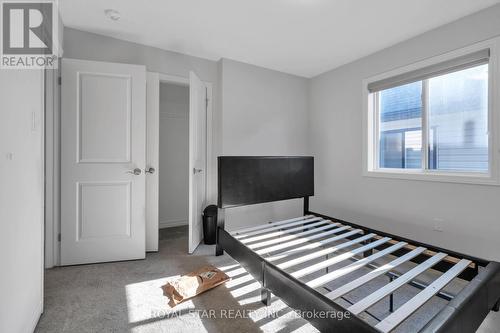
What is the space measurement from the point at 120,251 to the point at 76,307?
0.79m

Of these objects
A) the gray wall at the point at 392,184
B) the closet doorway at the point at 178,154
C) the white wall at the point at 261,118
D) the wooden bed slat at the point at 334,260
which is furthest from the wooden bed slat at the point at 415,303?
the white wall at the point at 261,118

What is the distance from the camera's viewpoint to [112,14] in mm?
2219

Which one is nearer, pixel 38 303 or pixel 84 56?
pixel 38 303

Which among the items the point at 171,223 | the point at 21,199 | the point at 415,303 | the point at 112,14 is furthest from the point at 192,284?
the point at 112,14

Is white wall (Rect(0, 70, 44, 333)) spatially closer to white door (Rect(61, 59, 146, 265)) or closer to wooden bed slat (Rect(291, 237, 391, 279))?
white door (Rect(61, 59, 146, 265))

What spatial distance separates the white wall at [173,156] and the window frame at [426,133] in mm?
2619

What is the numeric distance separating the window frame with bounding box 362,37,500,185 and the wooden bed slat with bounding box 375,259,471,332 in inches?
34.5

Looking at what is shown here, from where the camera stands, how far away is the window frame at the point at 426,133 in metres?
2.07

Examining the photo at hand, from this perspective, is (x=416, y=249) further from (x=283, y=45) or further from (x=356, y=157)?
(x=283, y=45)

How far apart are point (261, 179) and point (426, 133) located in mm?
1778

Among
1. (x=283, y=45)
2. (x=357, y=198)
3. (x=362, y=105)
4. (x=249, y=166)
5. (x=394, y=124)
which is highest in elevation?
(x=283, y=45)

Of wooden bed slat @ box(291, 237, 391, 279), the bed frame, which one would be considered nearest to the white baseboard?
the bed frame

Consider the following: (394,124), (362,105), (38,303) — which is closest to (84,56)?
(38,303)

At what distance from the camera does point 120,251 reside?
252 centimetres
